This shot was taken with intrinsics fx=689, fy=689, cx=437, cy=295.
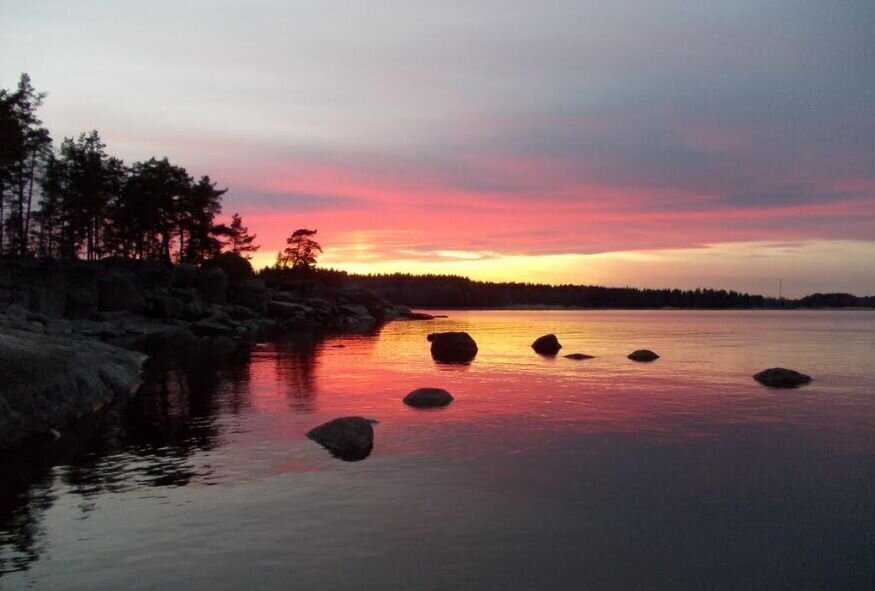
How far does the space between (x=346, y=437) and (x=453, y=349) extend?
29.6 metres

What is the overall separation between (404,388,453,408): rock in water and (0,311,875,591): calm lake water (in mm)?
705

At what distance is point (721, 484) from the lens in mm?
17578

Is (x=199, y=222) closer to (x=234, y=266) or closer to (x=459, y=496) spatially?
(x=234, y=266)

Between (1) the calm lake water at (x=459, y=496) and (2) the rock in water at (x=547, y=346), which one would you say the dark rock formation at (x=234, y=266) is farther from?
(1) the calm lake water at (x=459, y=496)

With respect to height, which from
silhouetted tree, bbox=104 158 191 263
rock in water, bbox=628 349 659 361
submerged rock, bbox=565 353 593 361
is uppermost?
silhouetted tree, bbox=104 158 191 263

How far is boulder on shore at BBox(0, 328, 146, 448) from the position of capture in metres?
21.5

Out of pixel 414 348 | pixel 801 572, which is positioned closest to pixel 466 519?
pixel 801 572

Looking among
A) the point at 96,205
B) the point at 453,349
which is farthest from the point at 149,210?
the point at 453,349

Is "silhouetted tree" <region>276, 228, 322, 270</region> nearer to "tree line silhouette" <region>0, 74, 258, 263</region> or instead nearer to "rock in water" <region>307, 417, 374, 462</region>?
"tree line silhouette" <region>0, 74, 258, 263</region>

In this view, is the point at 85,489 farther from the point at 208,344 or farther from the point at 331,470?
the point at 208,344

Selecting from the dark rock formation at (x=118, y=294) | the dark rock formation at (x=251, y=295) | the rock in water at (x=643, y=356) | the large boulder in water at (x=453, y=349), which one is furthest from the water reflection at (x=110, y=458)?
the dark rock formation at (x=251, y=295)

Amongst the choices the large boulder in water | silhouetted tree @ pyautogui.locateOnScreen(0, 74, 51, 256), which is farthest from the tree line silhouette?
the large boulder in water

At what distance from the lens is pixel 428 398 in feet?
95.9

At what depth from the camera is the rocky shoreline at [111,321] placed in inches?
918
